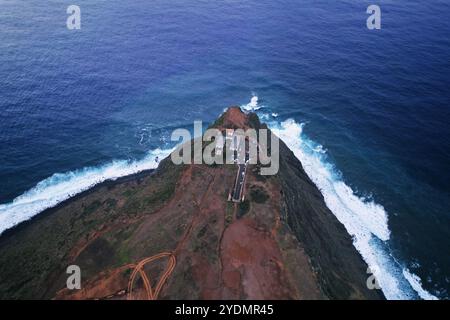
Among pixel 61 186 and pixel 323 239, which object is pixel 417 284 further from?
pixel 61 186

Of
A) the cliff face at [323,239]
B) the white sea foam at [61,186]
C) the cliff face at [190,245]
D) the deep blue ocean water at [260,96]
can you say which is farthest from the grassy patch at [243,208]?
the white sea foam at [61,186]

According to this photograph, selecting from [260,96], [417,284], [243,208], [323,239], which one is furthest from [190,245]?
[260,96]
